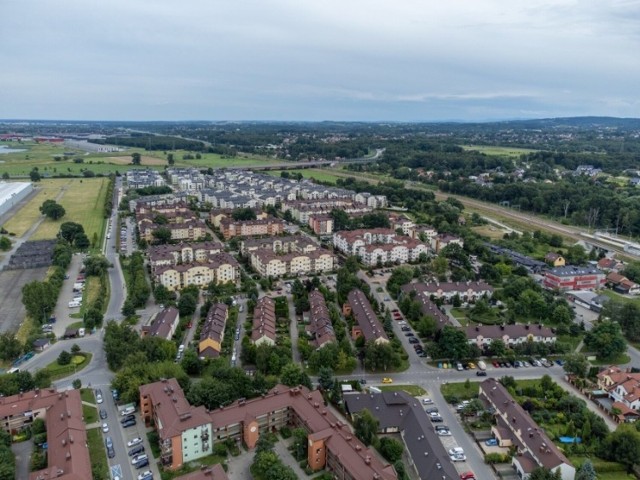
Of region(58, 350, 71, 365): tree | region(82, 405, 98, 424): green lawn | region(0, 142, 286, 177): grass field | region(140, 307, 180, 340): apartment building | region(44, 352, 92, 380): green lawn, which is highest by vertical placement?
region(0, 142, 286, 177): grass field

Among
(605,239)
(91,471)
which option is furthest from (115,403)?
(605,239)

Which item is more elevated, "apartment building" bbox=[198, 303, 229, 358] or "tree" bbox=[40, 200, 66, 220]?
"tree" bbox=[40, 200, 66, 220]

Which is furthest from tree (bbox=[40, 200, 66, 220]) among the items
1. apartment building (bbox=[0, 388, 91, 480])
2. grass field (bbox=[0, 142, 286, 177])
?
apartment building (bbox=[0, 388, 91, 480])

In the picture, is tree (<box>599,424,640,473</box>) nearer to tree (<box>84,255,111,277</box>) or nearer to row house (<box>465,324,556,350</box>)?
row house (<box>465,324,556,350</box>)

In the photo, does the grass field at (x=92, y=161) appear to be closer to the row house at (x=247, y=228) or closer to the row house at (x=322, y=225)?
the row house at (x=247, y=228)

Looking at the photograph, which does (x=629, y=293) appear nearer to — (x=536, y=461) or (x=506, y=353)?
(x=506, y=353)

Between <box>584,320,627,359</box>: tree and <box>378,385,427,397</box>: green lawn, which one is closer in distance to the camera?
<box>378,385,427,397</box>: green lawn
